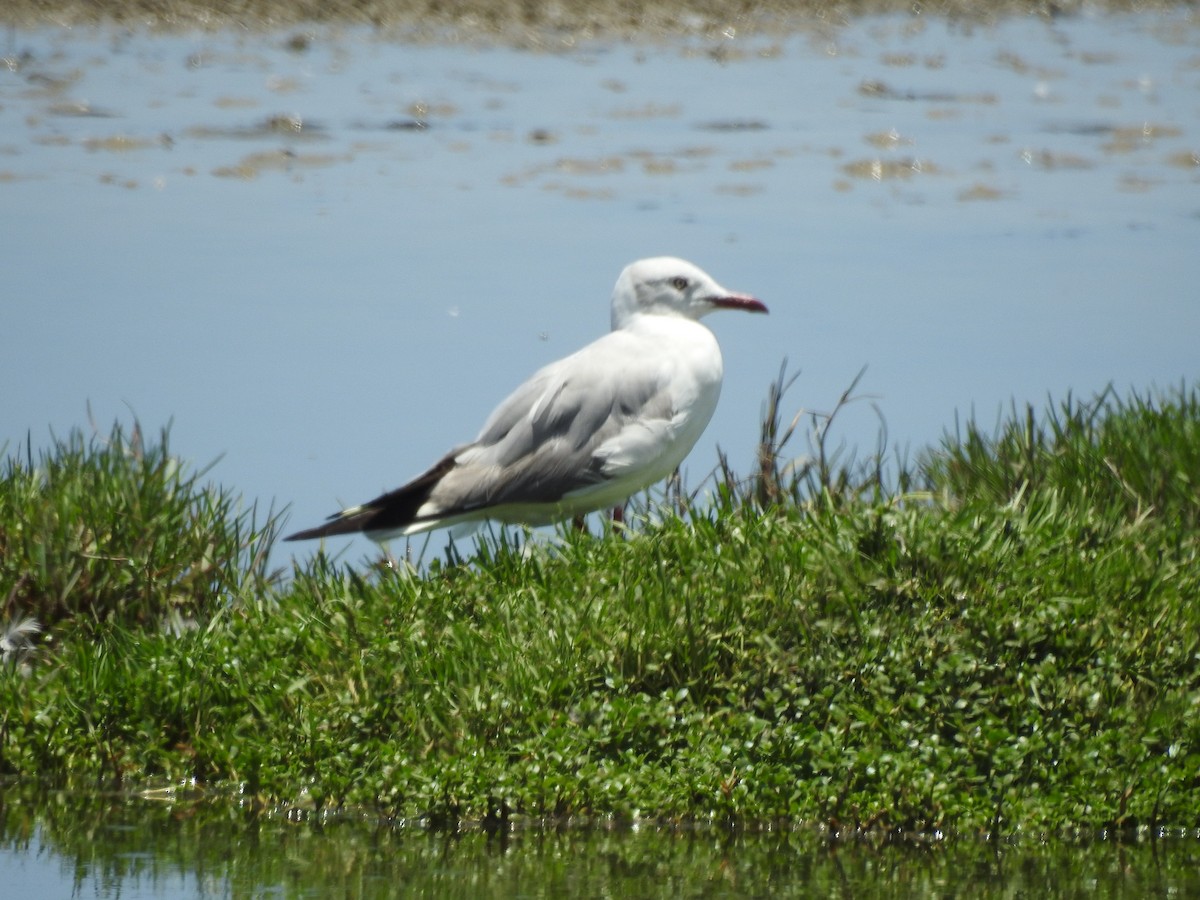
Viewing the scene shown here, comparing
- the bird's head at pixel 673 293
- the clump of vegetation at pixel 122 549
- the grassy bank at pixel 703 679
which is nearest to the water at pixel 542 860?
the grassy bank at pixel 703 679

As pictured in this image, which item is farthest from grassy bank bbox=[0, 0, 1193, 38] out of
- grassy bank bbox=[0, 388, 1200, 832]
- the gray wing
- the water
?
the water

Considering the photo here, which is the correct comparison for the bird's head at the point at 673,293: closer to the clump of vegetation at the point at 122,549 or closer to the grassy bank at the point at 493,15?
the clump of vegetation at the point at 122,549

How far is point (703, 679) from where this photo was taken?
5.35 meters

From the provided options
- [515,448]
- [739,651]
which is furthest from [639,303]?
[739,651]

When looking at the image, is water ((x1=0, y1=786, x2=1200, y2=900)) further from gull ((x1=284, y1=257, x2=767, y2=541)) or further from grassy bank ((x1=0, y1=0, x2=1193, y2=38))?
grassy bank ((x1=0, y1=0, x2=1193, y2=38))

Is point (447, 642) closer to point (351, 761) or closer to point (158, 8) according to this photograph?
point (351, 761)

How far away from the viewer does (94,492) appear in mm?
6758

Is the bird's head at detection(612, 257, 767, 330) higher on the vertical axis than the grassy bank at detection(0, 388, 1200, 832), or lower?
higher

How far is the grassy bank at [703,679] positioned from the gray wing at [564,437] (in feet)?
0.94

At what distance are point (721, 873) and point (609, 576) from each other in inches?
58.7

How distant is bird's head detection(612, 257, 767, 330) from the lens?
23.1 ft

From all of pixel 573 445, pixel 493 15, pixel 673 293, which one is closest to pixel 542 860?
pixel 573 445

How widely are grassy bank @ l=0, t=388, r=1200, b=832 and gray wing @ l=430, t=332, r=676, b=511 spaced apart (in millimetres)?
286

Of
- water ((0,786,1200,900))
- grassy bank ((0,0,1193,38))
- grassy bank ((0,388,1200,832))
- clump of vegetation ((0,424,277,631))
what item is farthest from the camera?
grassy bank ((0,0,1193,38))
